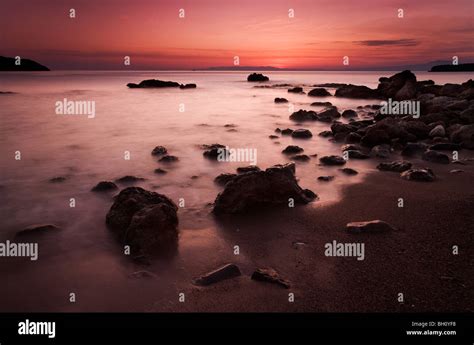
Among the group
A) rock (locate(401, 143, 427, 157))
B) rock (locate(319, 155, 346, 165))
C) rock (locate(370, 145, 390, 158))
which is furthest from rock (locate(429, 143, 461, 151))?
rock (locate(319, 155, 346, 165))

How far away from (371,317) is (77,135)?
1342 centimetres

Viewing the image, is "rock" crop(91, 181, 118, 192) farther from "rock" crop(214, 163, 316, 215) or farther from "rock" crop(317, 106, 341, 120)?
"rock" crop(317, 106, 341, 120)

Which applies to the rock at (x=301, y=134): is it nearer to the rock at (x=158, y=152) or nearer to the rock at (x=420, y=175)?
the rock at (x=158, y=152)

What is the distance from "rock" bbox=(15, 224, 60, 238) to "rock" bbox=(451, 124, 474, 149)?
36.3ft

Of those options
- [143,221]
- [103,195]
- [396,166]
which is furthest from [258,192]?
[396,166]

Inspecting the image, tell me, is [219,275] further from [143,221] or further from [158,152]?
[158,152]

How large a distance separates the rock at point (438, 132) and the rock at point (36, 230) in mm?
12025

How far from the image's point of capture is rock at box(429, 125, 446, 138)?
12.6 metres

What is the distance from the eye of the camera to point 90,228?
558 centimetres

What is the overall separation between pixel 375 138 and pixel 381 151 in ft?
4.23

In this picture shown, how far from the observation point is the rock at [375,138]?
11367mm

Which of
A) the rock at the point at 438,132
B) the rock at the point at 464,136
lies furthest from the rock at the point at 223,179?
the rock at the point at 438,132

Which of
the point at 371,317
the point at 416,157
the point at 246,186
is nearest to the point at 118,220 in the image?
the point at 246,186

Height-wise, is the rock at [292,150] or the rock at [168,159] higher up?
the rock at [292,150]
